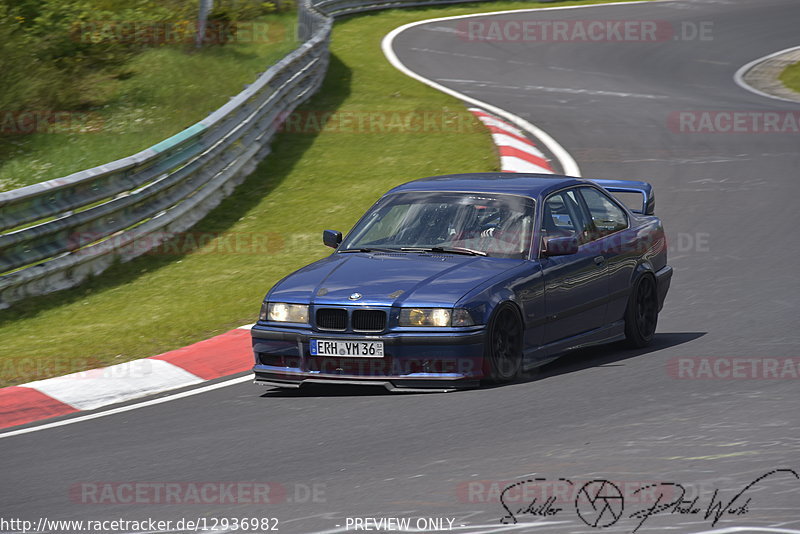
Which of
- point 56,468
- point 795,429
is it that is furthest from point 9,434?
point 795,429

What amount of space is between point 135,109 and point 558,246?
10494mm

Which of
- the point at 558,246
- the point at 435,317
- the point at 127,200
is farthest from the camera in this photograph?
the point at 127,200

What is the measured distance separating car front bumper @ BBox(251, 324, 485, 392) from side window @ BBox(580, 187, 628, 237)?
7.01 feet

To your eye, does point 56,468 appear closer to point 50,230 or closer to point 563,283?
point 563,283

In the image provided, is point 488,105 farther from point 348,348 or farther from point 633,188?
point 348,348

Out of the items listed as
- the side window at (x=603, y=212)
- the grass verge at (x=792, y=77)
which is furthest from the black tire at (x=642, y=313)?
the grass verge at (x=792, y=77)

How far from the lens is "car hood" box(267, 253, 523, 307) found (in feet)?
25.8

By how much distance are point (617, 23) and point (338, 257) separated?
82.5 ft

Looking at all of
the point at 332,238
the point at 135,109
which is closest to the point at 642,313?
the point at 332,238

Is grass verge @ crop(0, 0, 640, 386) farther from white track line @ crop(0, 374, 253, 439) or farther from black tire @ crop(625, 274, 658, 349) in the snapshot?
black tire @ crop(625, 274, 658, 349)

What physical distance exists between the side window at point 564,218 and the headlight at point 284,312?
187 cm

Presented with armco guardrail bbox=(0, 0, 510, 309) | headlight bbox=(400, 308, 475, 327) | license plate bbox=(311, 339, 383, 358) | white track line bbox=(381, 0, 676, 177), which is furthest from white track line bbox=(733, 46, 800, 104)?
license plate bbox=(311, 339, 383, 358)

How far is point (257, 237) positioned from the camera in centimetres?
1390
